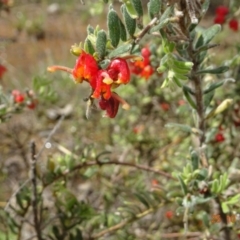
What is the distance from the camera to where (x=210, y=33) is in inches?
40.5

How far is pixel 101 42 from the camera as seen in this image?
806 millimetres

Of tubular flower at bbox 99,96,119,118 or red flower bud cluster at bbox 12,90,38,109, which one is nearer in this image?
tubular flower at bbox 99,96,119,118

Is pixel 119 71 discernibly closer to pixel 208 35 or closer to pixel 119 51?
pixel 119 51

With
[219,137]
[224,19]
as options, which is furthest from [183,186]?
[224,19]

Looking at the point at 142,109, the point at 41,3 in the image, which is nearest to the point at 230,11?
the point at 142,109

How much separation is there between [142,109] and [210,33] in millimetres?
1149

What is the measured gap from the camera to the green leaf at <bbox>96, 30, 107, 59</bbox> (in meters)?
0.80

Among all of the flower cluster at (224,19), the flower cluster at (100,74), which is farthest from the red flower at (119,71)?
the flower cluster at (224,19)

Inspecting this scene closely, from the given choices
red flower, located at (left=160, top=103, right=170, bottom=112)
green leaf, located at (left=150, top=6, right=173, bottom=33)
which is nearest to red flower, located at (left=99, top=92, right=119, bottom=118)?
green leaf, located at (left=150, top=6, right=173, bottom=33)

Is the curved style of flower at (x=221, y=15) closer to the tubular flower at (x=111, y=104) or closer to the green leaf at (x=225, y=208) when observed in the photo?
the green leaf at (x=225, y=208)

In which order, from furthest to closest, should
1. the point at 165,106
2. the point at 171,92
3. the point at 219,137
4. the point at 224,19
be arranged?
the point at 165,106
the point at 224,19
the point at 219,137
the point at 171,92

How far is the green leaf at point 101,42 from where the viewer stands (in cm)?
80

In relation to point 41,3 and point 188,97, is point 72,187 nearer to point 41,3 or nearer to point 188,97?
point 188,97

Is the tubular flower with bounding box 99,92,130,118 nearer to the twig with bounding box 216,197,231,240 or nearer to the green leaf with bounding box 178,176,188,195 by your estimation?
the green leaf with bounding box 178,176,188,195
